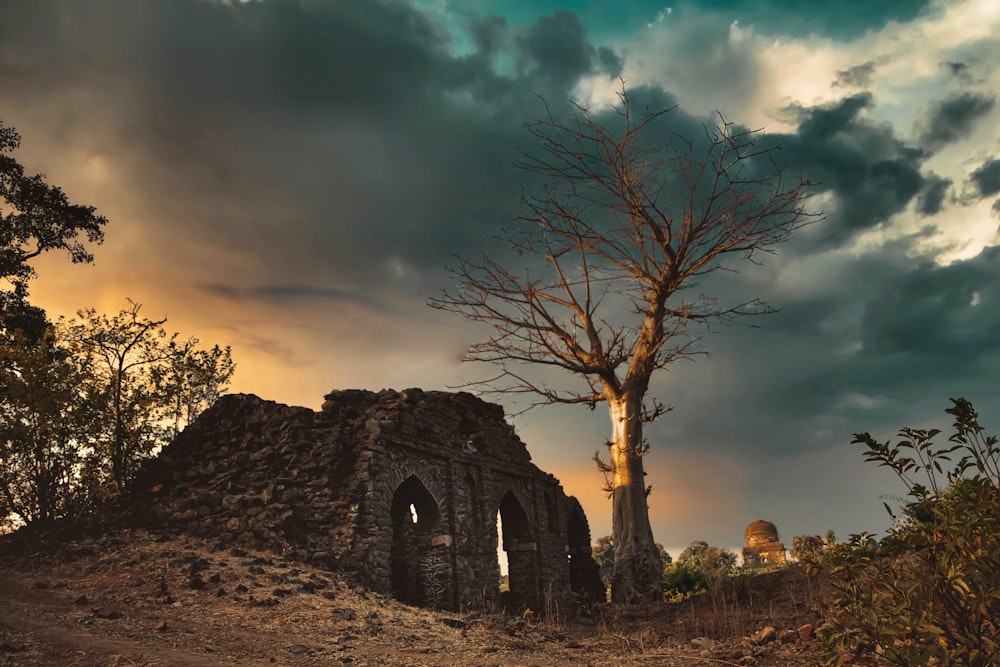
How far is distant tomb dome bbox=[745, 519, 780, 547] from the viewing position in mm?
53344

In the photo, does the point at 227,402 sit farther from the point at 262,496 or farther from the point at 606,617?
the point at 606,617

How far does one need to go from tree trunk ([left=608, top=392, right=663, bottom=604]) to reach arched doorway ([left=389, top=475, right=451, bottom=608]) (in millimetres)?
3836

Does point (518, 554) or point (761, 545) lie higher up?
point (761, 545)

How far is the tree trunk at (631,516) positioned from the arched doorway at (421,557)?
3836 millimetres

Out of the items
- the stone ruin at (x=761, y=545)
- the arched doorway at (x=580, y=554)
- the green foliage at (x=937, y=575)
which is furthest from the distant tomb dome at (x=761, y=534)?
the green foliage at (x=937, y=575)

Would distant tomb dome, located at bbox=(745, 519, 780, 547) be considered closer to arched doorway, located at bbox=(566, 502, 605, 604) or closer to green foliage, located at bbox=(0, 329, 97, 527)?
arched doorway, located at bbox=(566, 502, 605, 604)

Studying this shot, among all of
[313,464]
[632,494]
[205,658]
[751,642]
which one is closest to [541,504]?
[632,494]

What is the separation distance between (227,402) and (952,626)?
14.9 metres

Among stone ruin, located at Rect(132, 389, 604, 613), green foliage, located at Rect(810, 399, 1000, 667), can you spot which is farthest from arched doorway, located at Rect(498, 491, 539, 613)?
green foliage, located at Rect(810, 399, 1000, 667)

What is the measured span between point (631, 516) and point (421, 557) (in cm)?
490

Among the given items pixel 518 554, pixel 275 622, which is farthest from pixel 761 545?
pixel 275 622

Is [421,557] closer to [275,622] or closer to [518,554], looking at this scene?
[518,554]

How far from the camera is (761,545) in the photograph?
53094 mm

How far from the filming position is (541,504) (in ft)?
72.7
